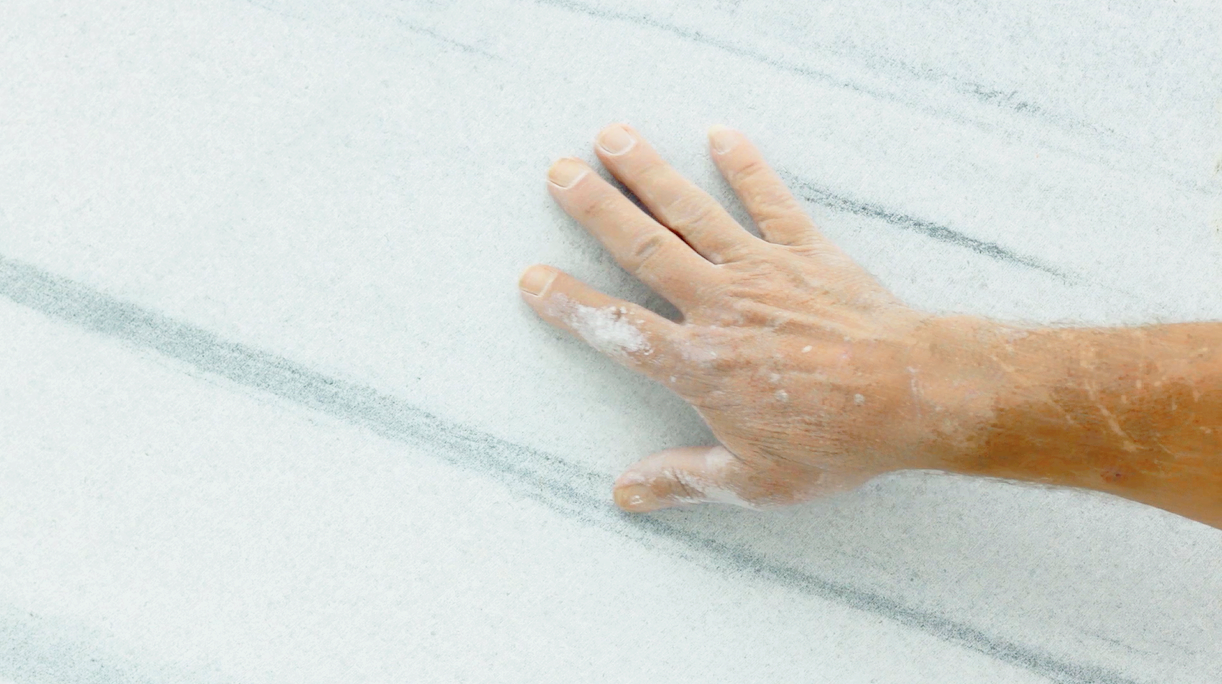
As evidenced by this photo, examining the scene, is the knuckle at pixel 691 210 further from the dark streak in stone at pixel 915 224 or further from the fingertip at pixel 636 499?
the fingertip at pixel 636 499

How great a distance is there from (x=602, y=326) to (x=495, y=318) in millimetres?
160

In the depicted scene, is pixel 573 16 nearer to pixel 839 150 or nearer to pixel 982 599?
pixel 839 150

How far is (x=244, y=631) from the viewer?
111 centimetres

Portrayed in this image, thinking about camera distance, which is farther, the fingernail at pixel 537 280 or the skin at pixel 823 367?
the fingernail at pixel 537 280

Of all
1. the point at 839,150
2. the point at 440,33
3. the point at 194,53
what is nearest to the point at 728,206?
the point at 839,150

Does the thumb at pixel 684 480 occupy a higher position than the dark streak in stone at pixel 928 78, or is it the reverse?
the dark streak in stone at pixel 928 78

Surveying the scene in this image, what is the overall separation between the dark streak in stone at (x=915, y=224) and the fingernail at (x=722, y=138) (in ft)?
0.29

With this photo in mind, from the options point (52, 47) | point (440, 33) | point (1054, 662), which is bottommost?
point (1054, 662)

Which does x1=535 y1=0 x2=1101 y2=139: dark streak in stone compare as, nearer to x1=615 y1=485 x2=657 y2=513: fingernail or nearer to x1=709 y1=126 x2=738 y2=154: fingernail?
x1=709 y1=126 x2=738 y2=154: fingernail

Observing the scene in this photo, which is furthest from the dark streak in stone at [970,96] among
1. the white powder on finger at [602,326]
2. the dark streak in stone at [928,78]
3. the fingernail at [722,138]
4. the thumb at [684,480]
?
the thumb at [684,480]

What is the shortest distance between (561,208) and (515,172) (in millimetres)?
79

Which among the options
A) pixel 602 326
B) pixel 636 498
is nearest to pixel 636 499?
pixel 636 498

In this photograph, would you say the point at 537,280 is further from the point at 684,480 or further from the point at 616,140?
the point at 684,480

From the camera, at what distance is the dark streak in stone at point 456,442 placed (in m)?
1.11
